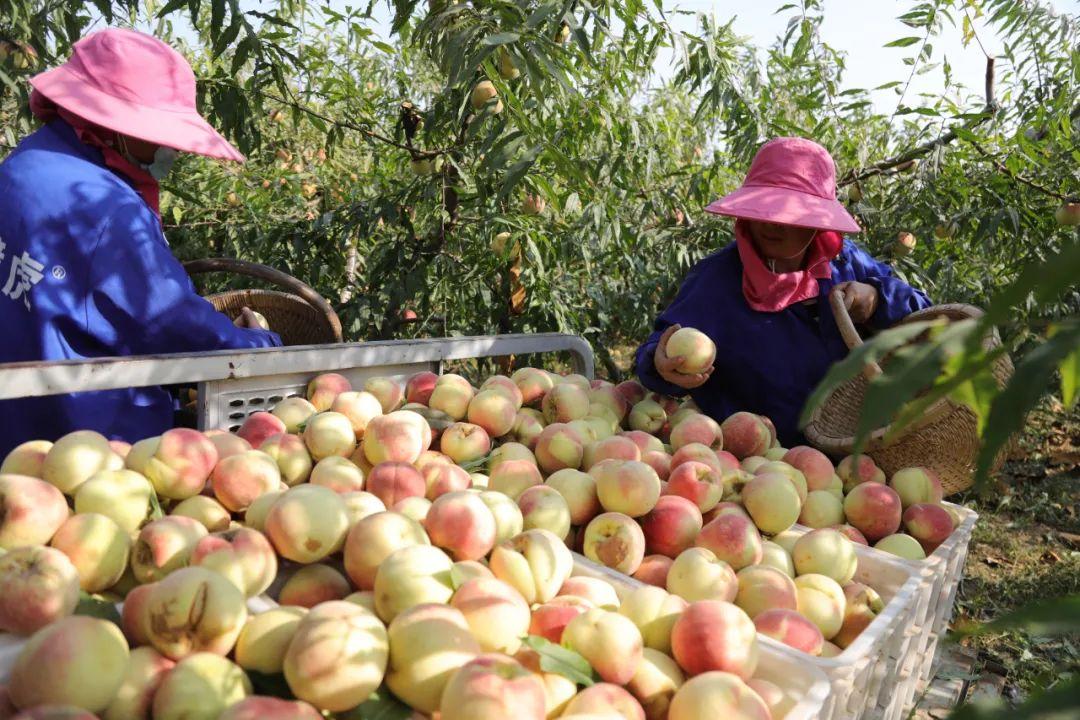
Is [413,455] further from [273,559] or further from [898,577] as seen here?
[898,577]

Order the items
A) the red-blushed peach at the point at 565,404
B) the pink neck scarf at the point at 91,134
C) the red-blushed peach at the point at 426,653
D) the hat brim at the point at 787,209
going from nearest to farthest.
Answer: the red-blushed peach at the point at 426,653 < the pink neck scarf at the point at 91,134 < the red-blushed peach at the point at 565,404 < the hat brim at the point at 787,209

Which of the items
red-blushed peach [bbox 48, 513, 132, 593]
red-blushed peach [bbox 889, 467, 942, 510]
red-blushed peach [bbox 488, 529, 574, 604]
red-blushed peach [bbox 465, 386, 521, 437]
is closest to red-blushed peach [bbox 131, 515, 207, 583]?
red-blushed peach [bbox 48, 513, 132, 593]

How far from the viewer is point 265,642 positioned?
1.03 meters

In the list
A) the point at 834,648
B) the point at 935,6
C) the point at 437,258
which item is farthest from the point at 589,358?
the point at 935,6

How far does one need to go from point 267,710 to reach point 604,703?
0.44 metres

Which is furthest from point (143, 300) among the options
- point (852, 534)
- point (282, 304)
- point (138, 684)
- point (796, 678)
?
point (852, 534)

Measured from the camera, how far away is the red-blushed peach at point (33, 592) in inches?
38.6

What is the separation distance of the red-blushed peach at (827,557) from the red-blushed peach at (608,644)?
62 cm

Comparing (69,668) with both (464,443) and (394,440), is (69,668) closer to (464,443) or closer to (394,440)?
(394,440)

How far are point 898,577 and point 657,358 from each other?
0.95 meters

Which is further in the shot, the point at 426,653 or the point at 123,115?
the point at 123,115

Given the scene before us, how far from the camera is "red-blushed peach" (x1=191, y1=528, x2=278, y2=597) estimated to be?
113cm

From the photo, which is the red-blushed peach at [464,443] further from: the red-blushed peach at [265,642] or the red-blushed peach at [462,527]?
the red-blushed peach at [265,642]

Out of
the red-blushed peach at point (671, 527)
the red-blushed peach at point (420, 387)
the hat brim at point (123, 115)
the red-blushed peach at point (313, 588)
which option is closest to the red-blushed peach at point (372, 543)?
the red-blushed peach at point (313, 588)
